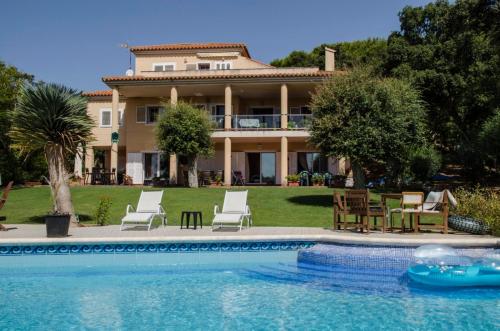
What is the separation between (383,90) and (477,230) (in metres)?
8.02

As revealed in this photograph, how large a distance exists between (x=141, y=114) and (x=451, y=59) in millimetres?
19925

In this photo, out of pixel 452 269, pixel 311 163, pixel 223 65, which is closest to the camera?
pixel 452 269

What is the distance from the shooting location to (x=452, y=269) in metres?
8.06

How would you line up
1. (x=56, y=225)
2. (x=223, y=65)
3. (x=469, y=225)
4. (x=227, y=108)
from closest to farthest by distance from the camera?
(x=56, y=225) < (x=469, y=225) < (x=227, y=108) < (x=223, y=65)

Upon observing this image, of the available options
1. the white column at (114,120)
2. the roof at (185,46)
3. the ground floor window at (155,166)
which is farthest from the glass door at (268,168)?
the white column at (114,120)

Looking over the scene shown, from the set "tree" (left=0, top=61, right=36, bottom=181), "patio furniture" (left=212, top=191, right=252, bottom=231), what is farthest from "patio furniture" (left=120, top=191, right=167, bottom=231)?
"tree" (left=0, top=61, right=36, bottom=181)

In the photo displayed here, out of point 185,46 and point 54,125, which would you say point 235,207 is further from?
point 185,46

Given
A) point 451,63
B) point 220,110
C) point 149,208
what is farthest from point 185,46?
point 149,208

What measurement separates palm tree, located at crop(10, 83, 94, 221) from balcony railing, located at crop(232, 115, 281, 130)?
586 inches

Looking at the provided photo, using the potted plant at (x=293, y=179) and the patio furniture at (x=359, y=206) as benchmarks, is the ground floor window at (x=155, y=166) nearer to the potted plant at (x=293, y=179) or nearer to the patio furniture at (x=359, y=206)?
the potted plant at (x=293, y=179)

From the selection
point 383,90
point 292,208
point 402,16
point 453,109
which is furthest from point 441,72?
point 292,208

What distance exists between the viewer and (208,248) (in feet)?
34.0

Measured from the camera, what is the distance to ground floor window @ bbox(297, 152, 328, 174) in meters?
29.9

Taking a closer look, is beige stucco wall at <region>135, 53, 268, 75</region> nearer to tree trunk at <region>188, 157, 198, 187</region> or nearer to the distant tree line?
the distant tree line
